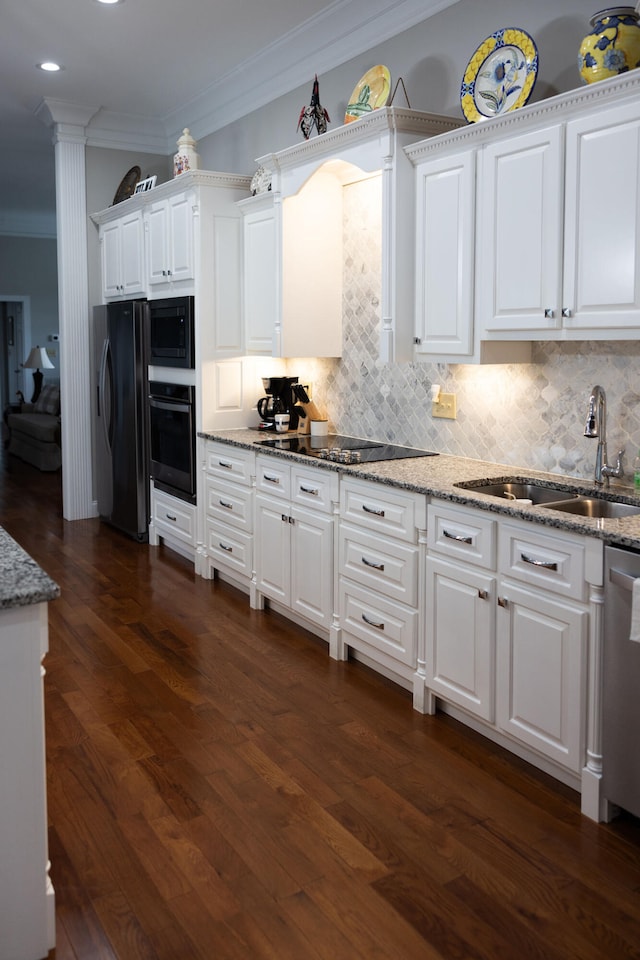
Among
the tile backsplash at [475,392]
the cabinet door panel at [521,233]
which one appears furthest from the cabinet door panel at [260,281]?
the cabinet door panel at [521,233]

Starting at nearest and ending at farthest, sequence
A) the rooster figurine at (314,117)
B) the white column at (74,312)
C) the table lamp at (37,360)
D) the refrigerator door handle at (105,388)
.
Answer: the rooster figurine at (314,117)
the refrigerator door handle at (105,388)
the white column at (74,312)
the table lamp at (37,360)

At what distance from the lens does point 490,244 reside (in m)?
3.16

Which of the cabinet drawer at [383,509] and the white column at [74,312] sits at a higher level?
the white column at [74,312]

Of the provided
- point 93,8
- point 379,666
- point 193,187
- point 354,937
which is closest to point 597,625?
point 354,937

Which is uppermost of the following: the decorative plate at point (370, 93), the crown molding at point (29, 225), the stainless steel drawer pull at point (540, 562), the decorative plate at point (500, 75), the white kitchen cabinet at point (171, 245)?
the crown molding at point (29, 225)

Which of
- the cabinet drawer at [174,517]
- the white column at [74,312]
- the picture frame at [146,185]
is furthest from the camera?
the white column at [74,312]

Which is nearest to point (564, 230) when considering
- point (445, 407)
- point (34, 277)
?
point (445, 407)

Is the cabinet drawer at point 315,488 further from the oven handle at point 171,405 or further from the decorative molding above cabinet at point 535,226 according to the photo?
the oven handle at point 171,405

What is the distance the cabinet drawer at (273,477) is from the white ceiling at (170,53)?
85.4 inches

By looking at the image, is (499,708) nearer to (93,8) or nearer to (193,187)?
(193,187)

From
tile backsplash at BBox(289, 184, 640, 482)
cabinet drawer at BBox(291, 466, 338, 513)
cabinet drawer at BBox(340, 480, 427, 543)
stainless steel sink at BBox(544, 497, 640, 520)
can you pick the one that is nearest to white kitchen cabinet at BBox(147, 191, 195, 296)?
tile backsplash at BBox(289, 184, 640, 482)

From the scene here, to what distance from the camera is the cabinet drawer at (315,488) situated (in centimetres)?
378

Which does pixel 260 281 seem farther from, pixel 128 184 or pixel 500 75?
pixel 128 184

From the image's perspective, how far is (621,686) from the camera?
2406 mm
